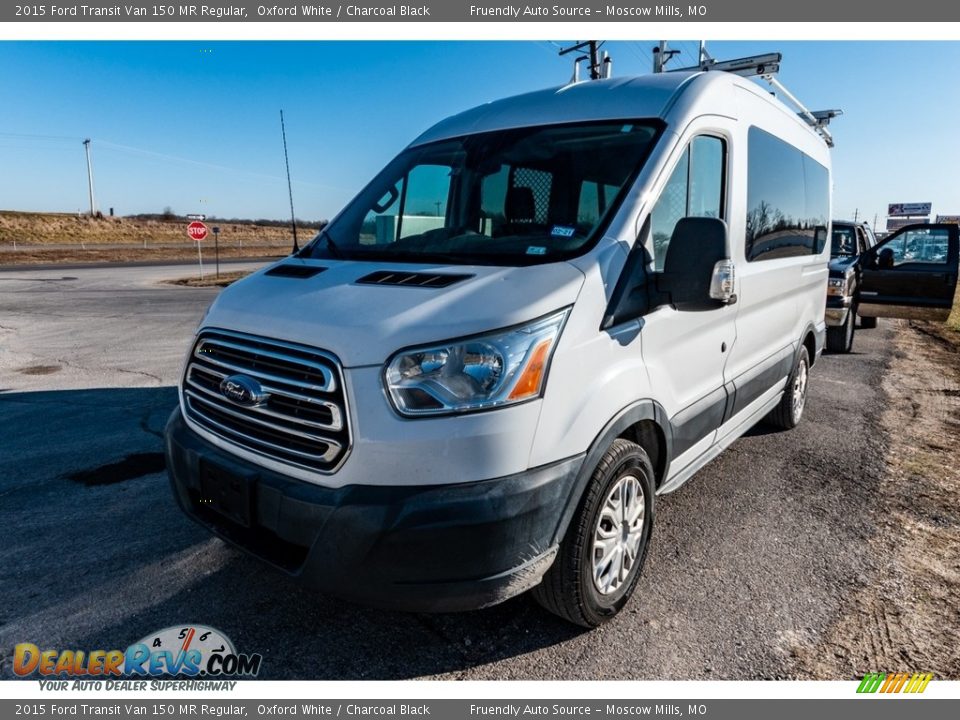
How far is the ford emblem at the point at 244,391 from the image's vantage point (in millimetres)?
2395

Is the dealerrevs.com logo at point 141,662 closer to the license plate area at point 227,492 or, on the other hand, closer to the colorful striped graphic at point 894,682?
the license plate area at point 227,492

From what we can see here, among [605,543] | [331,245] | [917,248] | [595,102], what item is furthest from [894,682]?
[917,248]

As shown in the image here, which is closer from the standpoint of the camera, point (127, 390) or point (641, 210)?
point (641, 210)

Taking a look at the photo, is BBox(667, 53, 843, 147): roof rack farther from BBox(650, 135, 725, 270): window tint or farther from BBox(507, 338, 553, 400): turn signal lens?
BBox(507, 338, 553, 400): turn signal lens

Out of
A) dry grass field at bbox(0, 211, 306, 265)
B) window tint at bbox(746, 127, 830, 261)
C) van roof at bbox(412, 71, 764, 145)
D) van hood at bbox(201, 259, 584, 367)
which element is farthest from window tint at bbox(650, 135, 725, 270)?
dry grass field at bbox(0, 211, 306, 265)

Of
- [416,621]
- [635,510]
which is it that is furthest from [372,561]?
[635,510]

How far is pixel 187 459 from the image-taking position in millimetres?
2660

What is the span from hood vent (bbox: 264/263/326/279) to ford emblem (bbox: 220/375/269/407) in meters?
0.59

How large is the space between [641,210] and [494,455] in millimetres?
1281

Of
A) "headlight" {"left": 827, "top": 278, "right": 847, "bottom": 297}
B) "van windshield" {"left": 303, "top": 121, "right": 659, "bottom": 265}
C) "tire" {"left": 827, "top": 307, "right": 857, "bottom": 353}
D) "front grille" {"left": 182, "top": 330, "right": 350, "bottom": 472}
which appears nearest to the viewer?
"front grille" {"left": 182, "top": 330, "right": 350, "bottom": 472}

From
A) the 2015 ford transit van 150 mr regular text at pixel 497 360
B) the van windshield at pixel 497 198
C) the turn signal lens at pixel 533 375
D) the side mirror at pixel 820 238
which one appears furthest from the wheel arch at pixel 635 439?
the side mirror at pixel 820 238

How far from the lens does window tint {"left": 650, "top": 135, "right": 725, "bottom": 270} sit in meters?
2.82

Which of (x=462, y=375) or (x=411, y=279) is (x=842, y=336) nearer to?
(x=411, y=279)
